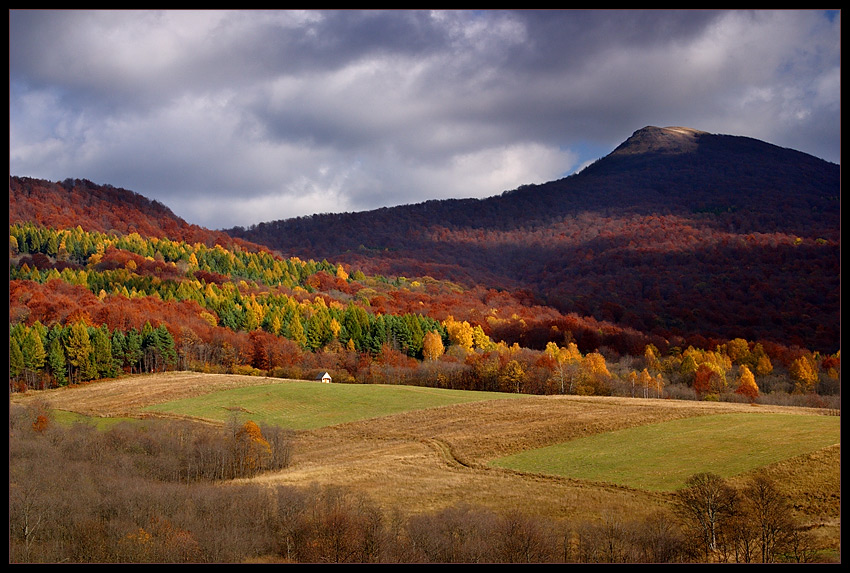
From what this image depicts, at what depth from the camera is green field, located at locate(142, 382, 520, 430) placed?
2539 inches

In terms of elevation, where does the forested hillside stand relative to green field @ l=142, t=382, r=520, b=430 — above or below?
above

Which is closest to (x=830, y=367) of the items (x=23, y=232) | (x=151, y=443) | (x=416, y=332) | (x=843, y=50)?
(x=416, y=332)

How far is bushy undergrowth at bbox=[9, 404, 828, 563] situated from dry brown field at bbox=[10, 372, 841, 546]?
2.41m

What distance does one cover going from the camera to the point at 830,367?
99438 mm

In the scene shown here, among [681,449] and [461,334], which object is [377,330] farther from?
[681,449]

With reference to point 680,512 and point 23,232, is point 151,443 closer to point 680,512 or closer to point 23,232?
point 680,512

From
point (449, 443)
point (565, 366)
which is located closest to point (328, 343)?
point (565, 366)

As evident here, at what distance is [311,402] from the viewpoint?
7044 cm

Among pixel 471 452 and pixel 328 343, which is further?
pixel 328 343

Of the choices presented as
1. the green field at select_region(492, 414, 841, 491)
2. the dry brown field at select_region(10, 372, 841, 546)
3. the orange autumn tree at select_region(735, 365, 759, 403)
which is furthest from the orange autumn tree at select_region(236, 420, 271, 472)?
the orange autumn tree at select_region(735, 365, 759, 403)

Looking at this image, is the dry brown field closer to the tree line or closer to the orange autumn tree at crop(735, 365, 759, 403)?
the tree line

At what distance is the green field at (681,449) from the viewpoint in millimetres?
38875

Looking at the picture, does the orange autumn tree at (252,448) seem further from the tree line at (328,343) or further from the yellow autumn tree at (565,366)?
the yellow autumn tree at (565,366)

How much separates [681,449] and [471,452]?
1485 centimetres
